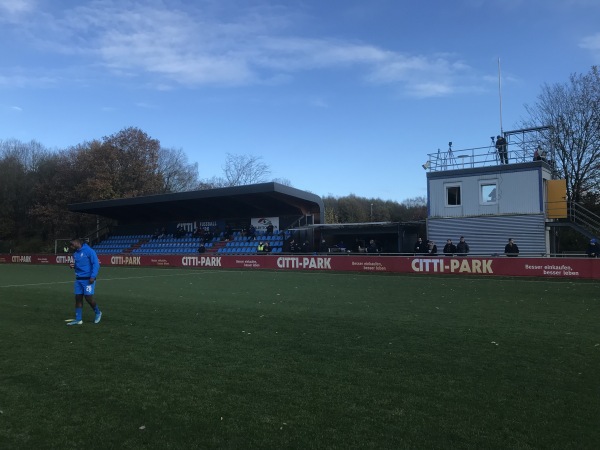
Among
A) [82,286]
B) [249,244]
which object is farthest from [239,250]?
[82,286]

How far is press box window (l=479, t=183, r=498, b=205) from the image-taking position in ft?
85.0

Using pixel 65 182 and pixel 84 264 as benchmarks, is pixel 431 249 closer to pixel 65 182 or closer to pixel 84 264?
pixel 84 264

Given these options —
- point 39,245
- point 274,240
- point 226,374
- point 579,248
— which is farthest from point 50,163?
point 226,374

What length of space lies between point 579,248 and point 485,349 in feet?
90.8

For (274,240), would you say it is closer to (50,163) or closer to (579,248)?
(579,248)

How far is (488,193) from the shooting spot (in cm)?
2609

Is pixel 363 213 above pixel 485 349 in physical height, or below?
above

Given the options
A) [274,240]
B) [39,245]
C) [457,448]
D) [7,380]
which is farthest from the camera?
[39,245]

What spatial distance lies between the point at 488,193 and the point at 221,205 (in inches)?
829

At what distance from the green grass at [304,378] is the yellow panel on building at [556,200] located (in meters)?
16.1

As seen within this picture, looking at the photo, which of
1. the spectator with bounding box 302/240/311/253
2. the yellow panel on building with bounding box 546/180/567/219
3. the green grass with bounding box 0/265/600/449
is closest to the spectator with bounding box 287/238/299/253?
the spectator with bounding box 302/240/311/253

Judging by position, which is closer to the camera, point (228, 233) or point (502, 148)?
point (502, 148)

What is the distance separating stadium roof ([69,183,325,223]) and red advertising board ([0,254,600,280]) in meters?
5.98

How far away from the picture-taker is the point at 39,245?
58.0 meters
